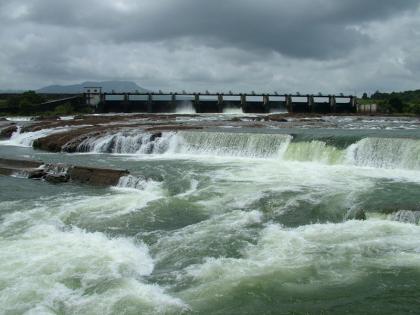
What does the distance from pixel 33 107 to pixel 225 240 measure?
56276 mm

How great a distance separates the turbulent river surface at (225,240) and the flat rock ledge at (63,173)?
1.78 feet

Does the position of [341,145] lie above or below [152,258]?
above

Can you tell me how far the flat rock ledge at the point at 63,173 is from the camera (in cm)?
1759

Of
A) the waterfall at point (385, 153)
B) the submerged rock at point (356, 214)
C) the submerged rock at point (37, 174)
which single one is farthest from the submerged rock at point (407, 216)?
the submerged rock at point (37, 174)

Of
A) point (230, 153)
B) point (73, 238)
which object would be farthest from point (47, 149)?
point (73, 238)

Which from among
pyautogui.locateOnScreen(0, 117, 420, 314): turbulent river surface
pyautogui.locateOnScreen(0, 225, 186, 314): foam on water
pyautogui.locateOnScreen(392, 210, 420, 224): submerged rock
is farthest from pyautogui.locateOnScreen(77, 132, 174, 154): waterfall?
pyautogui.locateOnScreen(392, 210, 420, 224): submerged rock

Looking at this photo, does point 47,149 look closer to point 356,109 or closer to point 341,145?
point 341,145

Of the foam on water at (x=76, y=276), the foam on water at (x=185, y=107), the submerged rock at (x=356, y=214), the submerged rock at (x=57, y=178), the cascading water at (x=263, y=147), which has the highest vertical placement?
the foam on water at (x=185, y=107)

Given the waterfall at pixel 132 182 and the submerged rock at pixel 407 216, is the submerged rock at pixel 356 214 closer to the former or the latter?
the submerged rock at pixel 407 216

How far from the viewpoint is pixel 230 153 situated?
2447 centimetres

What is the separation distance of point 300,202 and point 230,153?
36.9ft

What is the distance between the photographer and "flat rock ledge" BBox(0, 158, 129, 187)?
693 inches

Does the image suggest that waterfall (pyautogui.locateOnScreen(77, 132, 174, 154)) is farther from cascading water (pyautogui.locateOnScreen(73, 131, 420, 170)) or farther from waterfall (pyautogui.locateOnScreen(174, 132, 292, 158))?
waterfall (pyautogui.locateOnScreen(174, 132, 292, 158))

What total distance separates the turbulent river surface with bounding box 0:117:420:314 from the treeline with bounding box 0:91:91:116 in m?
44.3
